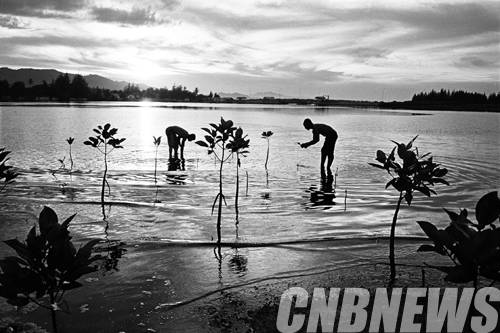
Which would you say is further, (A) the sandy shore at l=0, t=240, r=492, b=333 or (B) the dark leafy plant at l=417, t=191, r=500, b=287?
(A) the sandy shore at l=0, t=240, r=492, b=333

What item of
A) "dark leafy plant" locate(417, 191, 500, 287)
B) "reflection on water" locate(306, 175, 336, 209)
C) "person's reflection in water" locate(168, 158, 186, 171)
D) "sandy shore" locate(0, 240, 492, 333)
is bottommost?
"sandy shore" locate(0, 240, 492, 333)

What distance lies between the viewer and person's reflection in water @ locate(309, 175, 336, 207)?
45.2 feet

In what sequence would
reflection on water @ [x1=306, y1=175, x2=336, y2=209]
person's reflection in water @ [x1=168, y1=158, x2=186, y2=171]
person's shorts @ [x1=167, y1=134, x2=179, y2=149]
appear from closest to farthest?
reflection on water @ [x1=306, y1=175, x2=336, y2=209]
person's reflection in water @ [x1=168, y1=158, x2=186, y2=171]
person's shorts @ [x1=167, y1=134, x2=179, y2=149]

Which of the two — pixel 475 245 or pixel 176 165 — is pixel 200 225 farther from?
pixel 176 165

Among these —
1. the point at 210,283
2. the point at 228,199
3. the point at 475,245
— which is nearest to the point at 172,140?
the point at 228,199

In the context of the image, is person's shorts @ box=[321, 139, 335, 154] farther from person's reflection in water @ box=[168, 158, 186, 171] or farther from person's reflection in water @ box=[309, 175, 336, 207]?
person's reflection in water @ box=[168, 158, 186, 171]

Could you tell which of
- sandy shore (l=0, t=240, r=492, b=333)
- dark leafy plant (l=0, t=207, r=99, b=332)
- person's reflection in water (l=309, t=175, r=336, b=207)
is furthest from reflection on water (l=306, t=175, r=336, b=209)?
dark leafy plant (l=0, t=207, r=99, b=332)

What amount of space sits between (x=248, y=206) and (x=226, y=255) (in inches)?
188

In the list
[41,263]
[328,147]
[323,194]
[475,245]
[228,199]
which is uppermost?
[475,245]

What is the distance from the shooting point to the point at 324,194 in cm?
1523

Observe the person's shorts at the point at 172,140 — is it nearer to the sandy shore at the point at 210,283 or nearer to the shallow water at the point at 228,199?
the shallow water at the point at 228,199

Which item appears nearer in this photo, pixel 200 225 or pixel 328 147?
pixel 200 225

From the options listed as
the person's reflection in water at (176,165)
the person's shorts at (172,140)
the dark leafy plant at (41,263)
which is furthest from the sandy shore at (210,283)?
the person's shorts at (172,140)

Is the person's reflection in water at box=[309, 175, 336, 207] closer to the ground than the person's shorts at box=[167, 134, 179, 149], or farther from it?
closer to the ground
